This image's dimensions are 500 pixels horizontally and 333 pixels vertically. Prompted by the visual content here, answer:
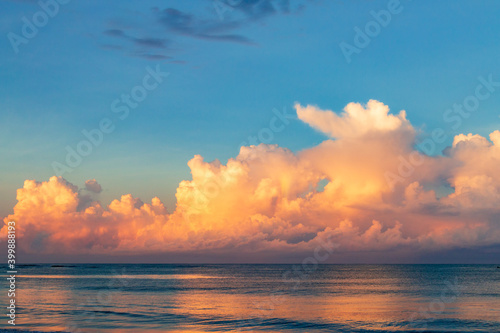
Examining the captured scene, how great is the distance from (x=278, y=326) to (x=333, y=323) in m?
7.45

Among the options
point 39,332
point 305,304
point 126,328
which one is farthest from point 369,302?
point 39,332

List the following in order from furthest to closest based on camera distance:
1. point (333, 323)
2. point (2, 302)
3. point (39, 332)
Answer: point (2, 302) → point (333, 323) → point (39, 332)

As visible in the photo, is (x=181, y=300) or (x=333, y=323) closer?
(x=333, y=323)

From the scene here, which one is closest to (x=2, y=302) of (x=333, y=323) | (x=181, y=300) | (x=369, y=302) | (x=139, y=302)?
(x=139, y=302)

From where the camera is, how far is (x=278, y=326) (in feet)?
183

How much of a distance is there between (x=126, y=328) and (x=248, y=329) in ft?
43.0

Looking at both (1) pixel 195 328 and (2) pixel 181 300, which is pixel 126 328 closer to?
(1) pixel 195 328

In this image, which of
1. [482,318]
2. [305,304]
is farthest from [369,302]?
[482,318]

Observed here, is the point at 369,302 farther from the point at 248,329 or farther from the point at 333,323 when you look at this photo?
the point at 248,329

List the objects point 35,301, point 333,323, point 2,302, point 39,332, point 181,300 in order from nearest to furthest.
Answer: point 39,332 < point 333,323 < point 2,302 < point 35,301 < point 181,300

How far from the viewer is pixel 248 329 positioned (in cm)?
5362

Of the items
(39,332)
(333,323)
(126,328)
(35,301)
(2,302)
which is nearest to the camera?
(39,332)

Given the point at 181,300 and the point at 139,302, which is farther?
the point at 181,300

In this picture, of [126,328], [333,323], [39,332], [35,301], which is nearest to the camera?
[39,332]
